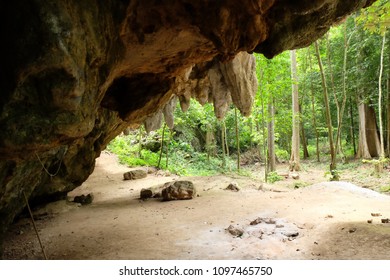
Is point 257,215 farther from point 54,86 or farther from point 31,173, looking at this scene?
point 54,86

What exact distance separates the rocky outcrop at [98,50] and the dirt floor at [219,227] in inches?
71.8

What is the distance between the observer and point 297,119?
1833 cm

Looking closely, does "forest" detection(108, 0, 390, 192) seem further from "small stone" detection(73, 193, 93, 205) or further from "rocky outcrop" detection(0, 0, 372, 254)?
"rocky outcrop" detection(0, 0, 372, 254)

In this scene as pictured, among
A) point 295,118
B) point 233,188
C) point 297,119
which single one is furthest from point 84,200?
point 297,119

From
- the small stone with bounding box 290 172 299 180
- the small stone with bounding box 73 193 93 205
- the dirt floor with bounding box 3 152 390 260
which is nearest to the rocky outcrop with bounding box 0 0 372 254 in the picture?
the dirt floor with bounding box 3 152 390 260

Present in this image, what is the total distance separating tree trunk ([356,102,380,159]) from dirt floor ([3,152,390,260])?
1199 centimetres

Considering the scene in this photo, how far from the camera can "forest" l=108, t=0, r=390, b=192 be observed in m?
15.8

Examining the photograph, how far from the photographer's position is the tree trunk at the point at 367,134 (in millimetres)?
20422

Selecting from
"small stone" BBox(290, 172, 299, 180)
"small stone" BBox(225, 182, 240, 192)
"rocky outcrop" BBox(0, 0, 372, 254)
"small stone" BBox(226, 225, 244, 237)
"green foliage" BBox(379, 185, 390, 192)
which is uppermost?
"rocky outcrop" BBox(0, 0, 372, 254)

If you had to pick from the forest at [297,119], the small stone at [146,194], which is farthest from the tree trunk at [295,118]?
the small stone at [146,194]

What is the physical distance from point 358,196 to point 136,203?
7.37 metres

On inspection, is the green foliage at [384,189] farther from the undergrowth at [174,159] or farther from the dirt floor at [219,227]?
the undergrowth at [174,159]

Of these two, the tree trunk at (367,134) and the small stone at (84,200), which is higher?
the tree trunk at (367,134)
